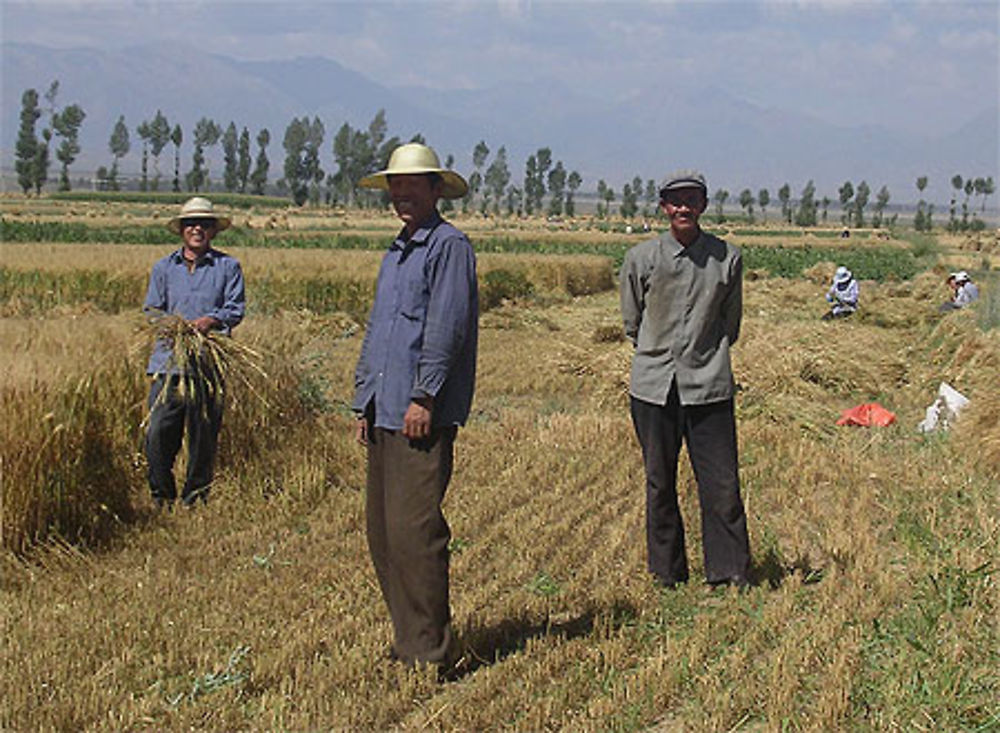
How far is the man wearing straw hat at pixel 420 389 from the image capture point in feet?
13.2

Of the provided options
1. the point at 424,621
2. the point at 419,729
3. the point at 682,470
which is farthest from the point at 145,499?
the point at 682,470

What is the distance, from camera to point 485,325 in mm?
19859

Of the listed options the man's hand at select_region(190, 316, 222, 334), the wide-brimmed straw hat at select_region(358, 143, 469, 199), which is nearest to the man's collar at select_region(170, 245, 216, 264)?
the man's hand at select_region(190, 316, 222, 334)

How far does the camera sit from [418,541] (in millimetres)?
4094

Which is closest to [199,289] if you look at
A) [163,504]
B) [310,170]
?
[163,504]

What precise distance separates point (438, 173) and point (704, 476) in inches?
82.2

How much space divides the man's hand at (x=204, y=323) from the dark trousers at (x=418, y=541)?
7.96ft

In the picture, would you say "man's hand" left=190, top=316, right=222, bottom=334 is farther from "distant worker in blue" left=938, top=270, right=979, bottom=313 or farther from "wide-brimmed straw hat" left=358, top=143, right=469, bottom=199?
"distant worker in blue" left=938, top=270, right=979, bottom=313

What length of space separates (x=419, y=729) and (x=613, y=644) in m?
1.05

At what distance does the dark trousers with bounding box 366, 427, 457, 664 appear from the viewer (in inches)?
161

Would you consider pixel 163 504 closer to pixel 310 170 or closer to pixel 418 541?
pixel 418 541

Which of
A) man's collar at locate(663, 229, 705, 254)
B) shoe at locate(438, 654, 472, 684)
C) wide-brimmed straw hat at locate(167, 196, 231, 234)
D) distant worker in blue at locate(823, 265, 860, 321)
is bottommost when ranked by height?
shoe at locate(438, 654, 472, 684)

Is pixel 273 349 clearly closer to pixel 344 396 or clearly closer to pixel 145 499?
pixel 145 499

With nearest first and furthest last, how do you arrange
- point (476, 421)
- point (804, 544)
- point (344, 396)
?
point (804, 544) < point (476, 421) < point (344, 396)
